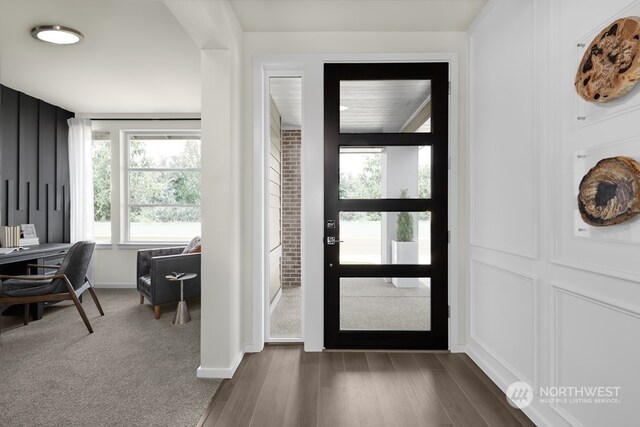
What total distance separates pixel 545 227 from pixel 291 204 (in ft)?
11.7

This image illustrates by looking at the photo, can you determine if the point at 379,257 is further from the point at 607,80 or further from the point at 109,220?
the point at 109,220

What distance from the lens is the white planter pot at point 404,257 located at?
2.99 metres

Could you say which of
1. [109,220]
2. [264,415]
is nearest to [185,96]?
[109,220]

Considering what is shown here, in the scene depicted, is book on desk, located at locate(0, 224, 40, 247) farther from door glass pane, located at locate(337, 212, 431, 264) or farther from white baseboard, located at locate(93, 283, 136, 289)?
door glass pane, located at locate(337, 212, 431, 264)

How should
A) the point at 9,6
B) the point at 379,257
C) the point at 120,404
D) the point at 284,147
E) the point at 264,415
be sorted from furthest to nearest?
the point at 284,147 < the point at 379,257 < the point at 9,6 < the point at 120,404 < the point at 264,415

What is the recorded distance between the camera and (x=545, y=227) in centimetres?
191

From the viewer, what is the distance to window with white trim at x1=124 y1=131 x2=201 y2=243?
5.44 meters

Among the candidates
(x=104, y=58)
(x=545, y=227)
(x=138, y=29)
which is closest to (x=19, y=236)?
(x=104, y=58)

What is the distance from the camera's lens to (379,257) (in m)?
3.00

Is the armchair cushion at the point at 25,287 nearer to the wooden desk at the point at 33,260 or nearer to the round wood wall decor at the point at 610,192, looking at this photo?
the wooden desk at the point at 33,260

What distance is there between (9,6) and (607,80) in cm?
373

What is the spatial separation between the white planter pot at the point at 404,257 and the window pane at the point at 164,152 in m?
3.67

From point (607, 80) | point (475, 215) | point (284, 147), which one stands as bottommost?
point (475, 215)

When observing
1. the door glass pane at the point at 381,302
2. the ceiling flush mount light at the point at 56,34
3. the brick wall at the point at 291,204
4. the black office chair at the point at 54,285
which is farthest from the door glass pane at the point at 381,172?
the black office chair at the point at 54,285
